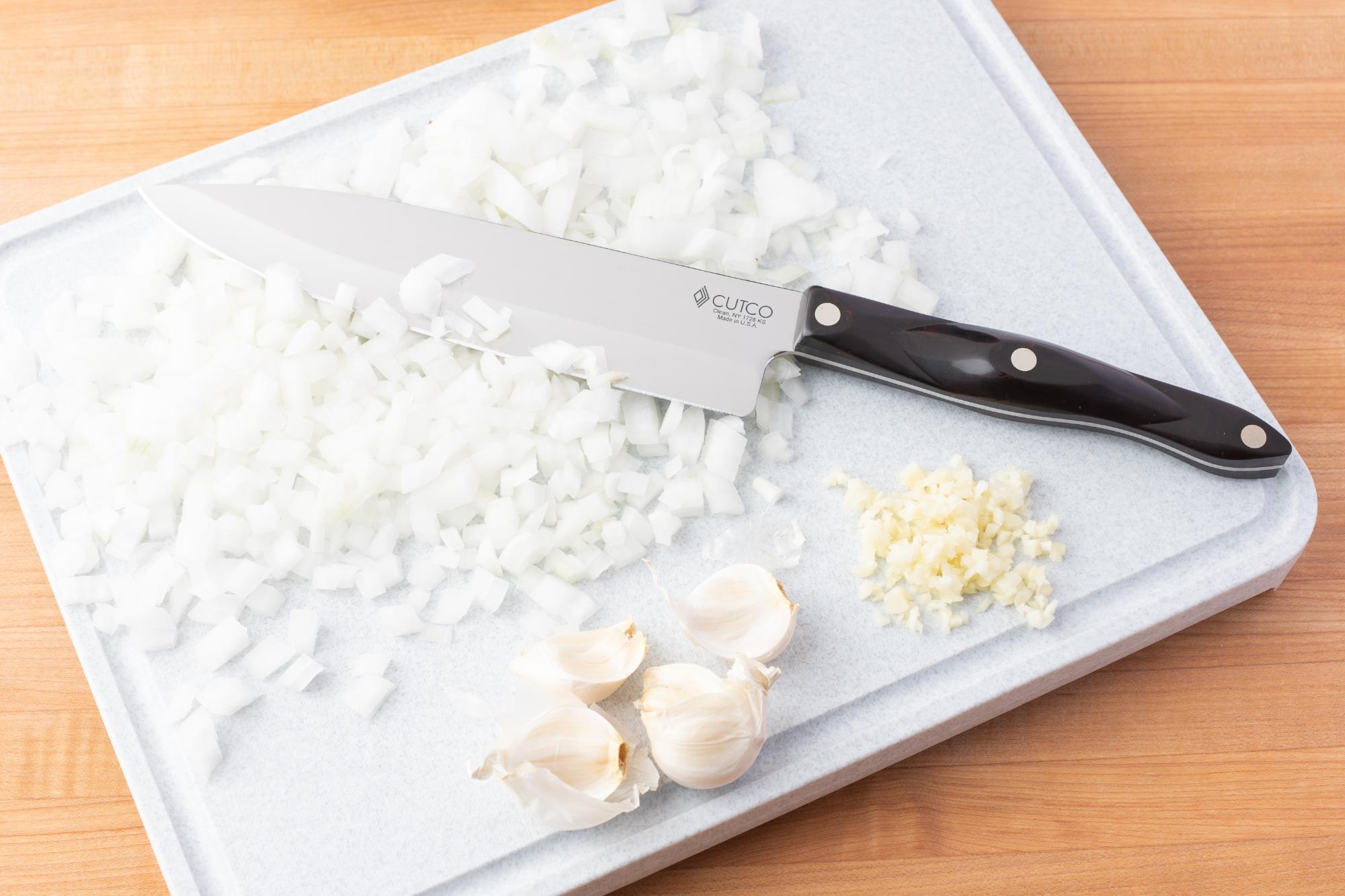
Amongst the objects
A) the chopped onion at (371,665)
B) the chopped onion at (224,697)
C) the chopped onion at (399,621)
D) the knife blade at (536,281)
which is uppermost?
the knife blade at (536,281)

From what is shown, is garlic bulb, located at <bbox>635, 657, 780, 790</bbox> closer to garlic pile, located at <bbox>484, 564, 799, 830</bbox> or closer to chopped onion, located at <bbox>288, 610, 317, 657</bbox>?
garlic pile, located at <bbox>484, 564, 799, 830</bbox>

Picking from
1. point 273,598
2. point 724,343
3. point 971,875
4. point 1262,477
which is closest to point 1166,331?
point 1262,477

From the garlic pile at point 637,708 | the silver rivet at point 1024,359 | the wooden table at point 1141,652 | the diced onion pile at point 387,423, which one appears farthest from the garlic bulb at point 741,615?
the silver rivet at point 1024,359

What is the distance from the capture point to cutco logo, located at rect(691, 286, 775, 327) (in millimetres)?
1166

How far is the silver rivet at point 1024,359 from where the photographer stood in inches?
45.1

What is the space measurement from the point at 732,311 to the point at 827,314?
3.9 inches

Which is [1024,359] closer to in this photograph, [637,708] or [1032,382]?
[1032,382]

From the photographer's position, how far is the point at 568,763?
0.98 metres

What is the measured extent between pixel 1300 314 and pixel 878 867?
88 cm

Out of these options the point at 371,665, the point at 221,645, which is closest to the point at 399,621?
the point at 371,665

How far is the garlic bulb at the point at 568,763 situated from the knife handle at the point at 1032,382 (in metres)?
0.46

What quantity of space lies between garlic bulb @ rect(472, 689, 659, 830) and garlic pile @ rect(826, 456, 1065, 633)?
31cm

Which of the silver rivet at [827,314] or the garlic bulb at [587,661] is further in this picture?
the silver rivet at [827,314]

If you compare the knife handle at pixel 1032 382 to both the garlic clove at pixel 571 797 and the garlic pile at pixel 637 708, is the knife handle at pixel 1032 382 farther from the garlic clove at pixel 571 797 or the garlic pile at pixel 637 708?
the garlic clove at pixel 571 797
